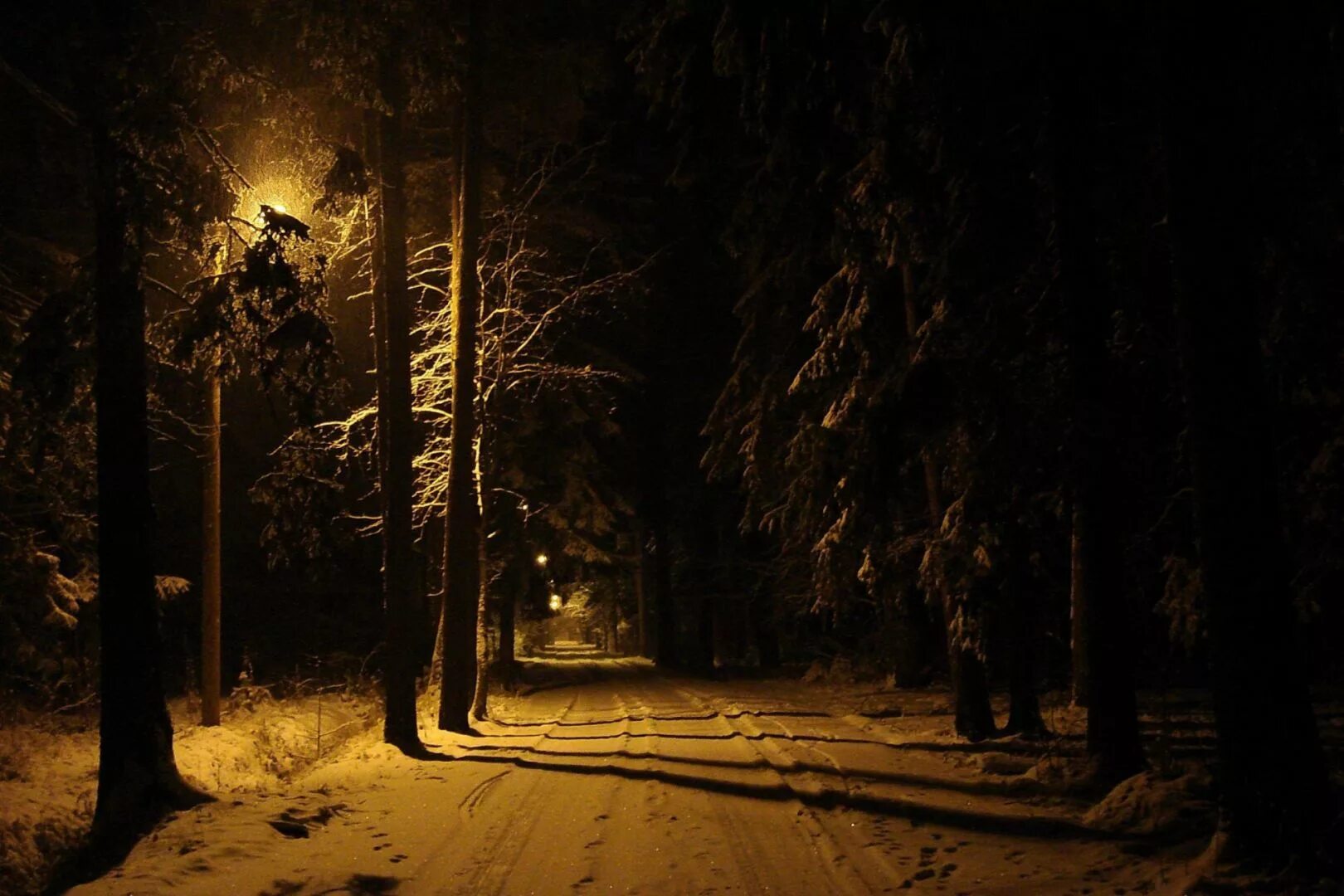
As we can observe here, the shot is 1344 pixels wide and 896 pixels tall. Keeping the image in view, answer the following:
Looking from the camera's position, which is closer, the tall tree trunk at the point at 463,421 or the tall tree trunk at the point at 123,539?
the tall tree trunk at the point at 123,539

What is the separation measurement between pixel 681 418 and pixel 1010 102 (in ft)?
90.4

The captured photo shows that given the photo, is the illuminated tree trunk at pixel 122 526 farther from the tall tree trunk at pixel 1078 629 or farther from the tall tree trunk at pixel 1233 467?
the tall tree trunk at pixel 1078 629

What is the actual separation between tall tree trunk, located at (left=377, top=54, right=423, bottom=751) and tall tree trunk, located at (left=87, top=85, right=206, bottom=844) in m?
4.21

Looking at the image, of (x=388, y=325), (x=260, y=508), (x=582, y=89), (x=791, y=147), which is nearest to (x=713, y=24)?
(x=791, y=147)

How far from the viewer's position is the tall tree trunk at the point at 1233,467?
6.09m

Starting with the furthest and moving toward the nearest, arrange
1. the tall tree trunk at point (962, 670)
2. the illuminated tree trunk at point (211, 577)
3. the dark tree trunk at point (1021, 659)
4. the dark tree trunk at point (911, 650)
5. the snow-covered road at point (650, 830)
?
the dark tree trunk at point (911, 650)
the illuminated tree trunk at point (211, 577)
the tall tree trunk at point (962, 670)
the dark tree trunk at point (1021, 659)
the snow-covered road at point (650, 830)

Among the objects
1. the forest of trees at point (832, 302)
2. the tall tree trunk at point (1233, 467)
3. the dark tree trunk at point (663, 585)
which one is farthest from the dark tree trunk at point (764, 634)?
the tall tree trunk at point (1233, 467)

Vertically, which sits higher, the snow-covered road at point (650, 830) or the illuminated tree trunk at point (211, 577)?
the illuminated tree trunk at point (211, 577)

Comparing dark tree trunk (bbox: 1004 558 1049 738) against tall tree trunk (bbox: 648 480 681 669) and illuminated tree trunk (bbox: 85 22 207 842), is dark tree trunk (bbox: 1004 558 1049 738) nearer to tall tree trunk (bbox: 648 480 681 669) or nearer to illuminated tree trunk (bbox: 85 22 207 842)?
illuminated tree trunk (bbox: 85 22 207 842)

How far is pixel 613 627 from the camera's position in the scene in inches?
3046

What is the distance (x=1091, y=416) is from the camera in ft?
30.9

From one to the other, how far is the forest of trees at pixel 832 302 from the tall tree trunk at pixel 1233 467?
23 millimetres

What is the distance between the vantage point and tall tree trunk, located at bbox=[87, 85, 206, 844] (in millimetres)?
9586

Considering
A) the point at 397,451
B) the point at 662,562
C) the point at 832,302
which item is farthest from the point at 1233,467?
the point at 662,562
